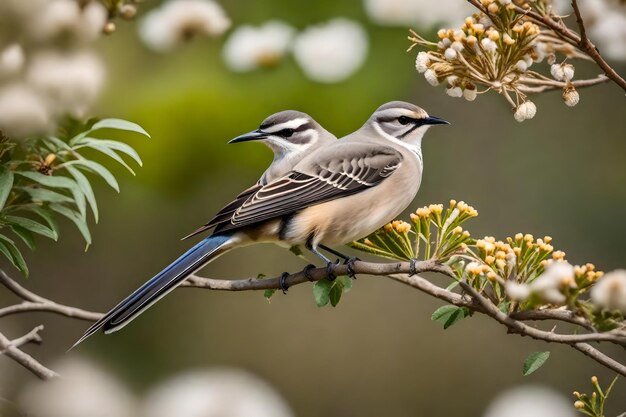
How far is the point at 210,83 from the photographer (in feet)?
21.4

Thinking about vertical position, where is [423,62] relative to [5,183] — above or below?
above

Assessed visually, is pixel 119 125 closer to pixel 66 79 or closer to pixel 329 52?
pixel 66 79

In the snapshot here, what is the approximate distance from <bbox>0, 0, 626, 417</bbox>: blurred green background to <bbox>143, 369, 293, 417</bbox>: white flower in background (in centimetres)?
304

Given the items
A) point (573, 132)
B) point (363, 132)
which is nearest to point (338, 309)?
point (573, 132)

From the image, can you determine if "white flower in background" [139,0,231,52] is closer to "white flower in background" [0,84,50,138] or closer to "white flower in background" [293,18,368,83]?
"white flower in background" [293,18,368,83]

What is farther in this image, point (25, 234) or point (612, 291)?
point (25, 234)

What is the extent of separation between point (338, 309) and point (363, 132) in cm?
467

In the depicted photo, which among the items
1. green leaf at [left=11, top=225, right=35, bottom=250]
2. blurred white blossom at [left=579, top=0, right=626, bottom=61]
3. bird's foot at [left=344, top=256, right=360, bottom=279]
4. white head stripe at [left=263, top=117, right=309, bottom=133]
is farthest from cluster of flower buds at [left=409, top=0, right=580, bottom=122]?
green leaf at [left=11, top=225, right=35, bottom=250]

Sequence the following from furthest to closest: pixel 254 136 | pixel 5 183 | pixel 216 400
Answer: pixel 254 136 < pixel 5 183 < pixel 216 400

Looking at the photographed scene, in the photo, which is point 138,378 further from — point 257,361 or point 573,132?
point 573,132

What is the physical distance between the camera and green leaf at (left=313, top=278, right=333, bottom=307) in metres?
3.96

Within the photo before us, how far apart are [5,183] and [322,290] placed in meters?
1.16

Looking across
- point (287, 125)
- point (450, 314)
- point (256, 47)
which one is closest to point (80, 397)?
point (450, 314)

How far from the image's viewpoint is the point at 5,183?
139 inches
